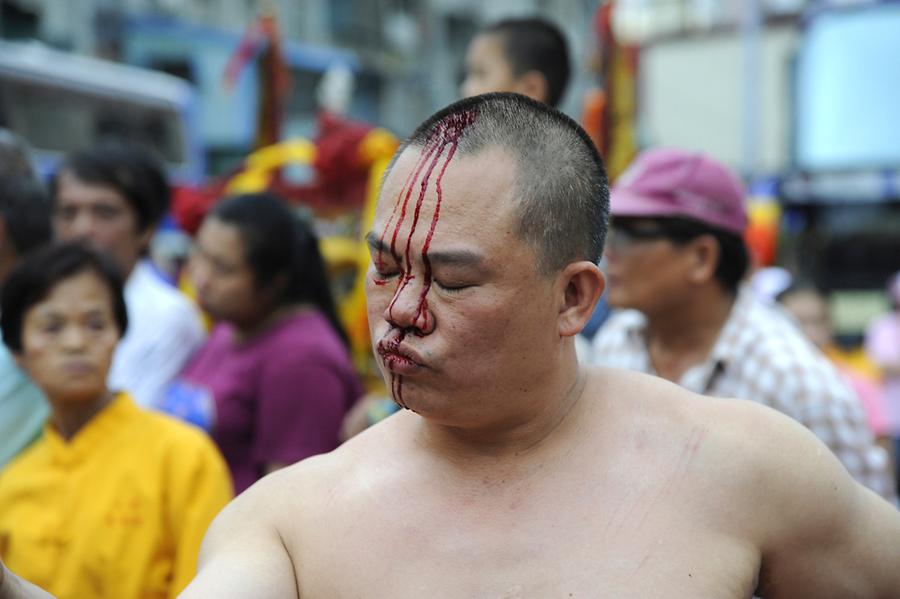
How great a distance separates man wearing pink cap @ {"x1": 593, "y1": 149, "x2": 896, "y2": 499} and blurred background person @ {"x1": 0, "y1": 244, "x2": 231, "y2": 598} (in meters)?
1.24

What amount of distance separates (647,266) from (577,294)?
1403 mm

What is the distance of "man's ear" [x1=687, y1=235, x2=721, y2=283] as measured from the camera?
9.86ft

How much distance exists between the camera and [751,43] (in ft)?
63.9

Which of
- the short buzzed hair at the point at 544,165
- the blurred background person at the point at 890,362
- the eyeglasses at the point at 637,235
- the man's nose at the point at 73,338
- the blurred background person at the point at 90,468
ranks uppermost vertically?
the short buzzed hair at the point at 544,165

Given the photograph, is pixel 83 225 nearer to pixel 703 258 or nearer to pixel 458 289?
pixel 703 258

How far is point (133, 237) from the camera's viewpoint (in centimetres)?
397

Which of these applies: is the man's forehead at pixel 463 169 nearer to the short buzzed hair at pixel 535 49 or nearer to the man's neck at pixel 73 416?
the man's neck at pixel 73 416

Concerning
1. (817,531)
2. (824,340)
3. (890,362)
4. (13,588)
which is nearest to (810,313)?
(824,340)

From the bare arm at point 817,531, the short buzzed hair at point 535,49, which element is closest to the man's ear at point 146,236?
the short buzzed hair at point 535,49

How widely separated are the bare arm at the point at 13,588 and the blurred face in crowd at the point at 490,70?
7.81ft

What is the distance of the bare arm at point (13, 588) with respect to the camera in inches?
59.0

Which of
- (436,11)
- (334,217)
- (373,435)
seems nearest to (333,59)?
(436,11)

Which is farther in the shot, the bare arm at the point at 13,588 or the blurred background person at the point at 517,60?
the blurred background person at the point at 517,60

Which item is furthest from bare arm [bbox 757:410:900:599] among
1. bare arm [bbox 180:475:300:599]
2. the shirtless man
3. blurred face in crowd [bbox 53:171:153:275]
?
blurred face in crowd [bbox 53:171:153:275]
